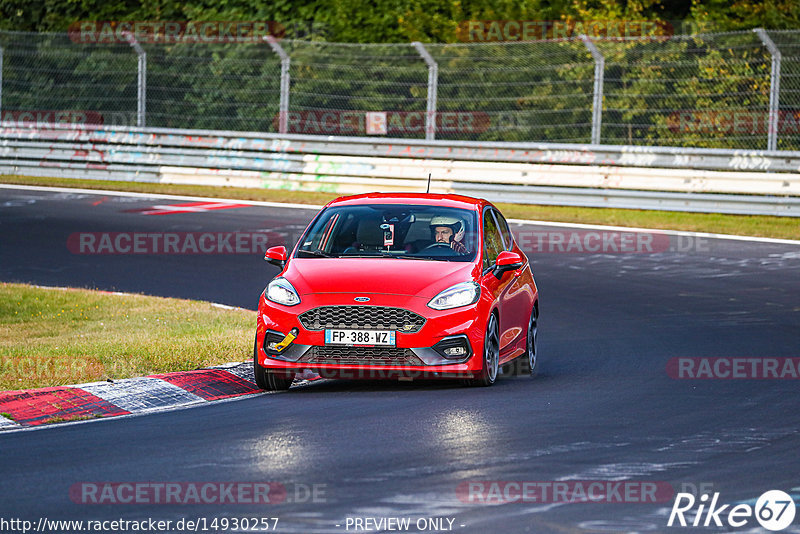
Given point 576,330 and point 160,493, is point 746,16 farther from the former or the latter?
point 160,493

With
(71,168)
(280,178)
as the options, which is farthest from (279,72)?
(71,168)

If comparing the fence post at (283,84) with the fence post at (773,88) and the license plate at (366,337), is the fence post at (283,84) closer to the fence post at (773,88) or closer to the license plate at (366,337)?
the fence post at (773,88)

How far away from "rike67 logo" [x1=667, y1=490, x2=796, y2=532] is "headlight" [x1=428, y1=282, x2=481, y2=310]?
348cm

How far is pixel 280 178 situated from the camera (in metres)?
27.0

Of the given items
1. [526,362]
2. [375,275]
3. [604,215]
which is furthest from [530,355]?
[604,215]

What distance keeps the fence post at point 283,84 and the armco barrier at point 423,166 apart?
0.44m

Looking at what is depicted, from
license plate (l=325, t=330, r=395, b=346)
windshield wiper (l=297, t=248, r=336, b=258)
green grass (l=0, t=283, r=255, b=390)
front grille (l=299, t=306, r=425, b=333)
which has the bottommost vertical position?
green grass (l=0, t=283, r=255, b=390)

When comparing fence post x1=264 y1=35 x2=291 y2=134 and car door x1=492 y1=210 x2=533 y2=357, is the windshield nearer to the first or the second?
car door x1=492 y1=210 x2=533 y2=357

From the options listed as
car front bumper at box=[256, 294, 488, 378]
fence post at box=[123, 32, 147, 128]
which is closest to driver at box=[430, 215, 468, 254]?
car front bumper at box=[256, 294, 488, 378]

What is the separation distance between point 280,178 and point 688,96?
8172mm

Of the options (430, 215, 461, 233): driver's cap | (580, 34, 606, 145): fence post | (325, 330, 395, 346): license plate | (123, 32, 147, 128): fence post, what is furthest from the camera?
(123, 32, 147, 128): fence post

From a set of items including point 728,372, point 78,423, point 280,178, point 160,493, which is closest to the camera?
point 160,493

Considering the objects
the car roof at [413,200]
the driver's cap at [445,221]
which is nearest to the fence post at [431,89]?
the car roof at [413,200]

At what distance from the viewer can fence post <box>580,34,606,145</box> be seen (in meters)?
23.5
